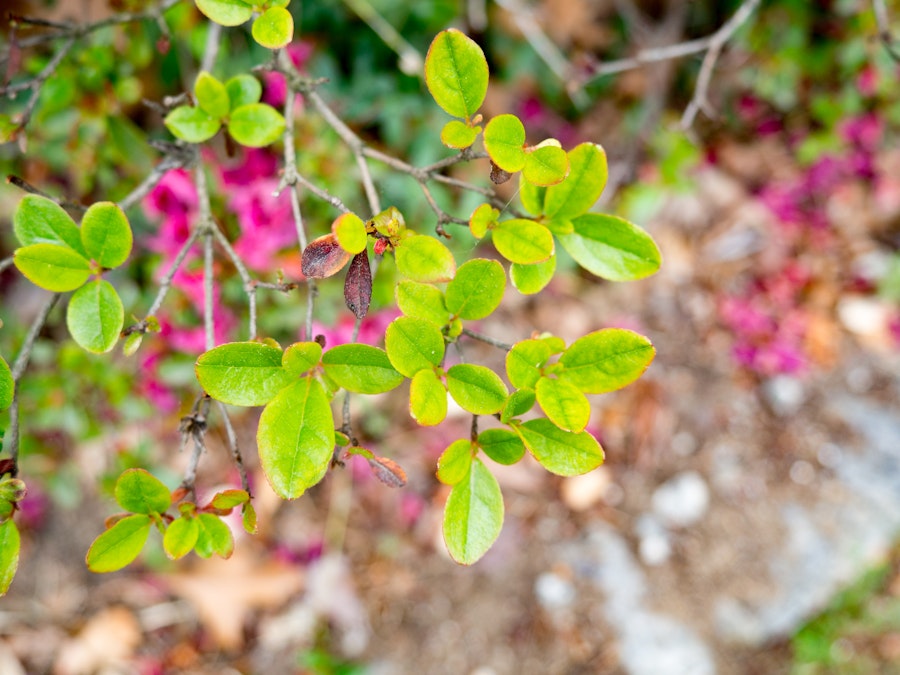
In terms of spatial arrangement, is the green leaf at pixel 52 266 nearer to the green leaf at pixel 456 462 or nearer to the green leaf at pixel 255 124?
the green leaf at pixel 255 124

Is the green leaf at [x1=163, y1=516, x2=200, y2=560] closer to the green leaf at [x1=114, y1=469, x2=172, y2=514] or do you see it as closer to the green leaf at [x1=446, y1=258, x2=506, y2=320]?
the green leaf at [x1=114, y1=469, x2=172, y2=514]

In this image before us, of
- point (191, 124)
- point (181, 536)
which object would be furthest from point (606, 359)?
point (191, 124)

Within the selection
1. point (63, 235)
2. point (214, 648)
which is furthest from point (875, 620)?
point (63, 235)

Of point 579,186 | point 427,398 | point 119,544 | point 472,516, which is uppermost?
point 579,186

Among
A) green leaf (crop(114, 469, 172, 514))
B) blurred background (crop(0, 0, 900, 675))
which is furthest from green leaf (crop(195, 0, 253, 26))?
blurred background (crop(0, 0, 900, 675))

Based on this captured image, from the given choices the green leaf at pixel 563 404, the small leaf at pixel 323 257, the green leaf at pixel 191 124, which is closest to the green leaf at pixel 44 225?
the green leaf at pixel 191 124

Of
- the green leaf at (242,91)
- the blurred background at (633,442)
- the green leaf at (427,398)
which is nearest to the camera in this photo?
the green leaf at (427,398)

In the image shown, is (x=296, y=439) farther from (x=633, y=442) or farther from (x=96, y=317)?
(x=633, y=442)
